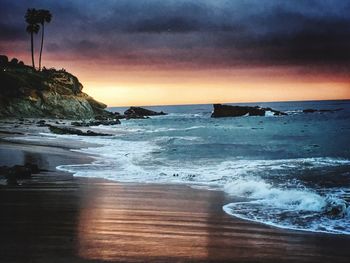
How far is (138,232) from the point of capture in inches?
322

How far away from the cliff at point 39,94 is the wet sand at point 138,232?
190 feet

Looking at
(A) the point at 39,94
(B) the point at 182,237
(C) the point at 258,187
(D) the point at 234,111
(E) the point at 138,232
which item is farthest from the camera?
(D) the point at 234,111

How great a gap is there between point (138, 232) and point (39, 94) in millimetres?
74508

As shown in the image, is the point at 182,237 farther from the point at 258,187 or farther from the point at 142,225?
the point at 258,187

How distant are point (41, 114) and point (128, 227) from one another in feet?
228

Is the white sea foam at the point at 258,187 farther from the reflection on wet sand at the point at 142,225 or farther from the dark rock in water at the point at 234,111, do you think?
the dark rock in water at the point at 234,111

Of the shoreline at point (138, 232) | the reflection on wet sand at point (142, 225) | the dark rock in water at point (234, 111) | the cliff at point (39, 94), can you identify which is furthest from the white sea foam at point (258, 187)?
the dark rock in water at point (234, 111)

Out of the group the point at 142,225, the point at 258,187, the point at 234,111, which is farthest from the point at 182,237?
the point at 234,111

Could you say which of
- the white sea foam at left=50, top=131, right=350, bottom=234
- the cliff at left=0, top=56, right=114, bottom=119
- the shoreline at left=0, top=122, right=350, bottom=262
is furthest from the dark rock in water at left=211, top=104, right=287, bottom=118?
the shoreline at left=0, top=122, right=350, bottom=262

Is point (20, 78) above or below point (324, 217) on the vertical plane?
above

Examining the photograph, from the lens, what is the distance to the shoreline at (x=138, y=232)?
22.5 feet

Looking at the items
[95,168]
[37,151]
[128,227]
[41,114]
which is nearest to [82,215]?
[128,227]

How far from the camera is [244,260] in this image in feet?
22.0

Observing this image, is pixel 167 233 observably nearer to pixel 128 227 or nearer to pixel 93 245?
pixel 128 227
